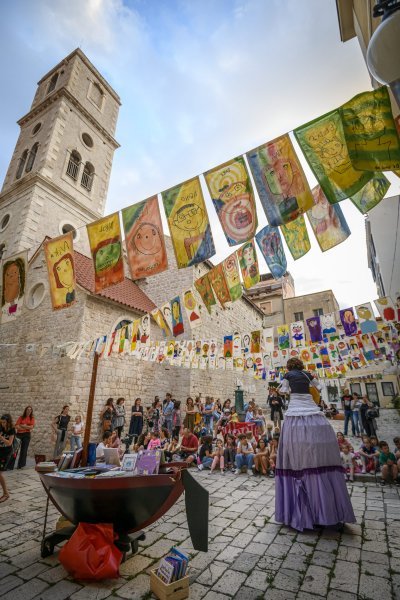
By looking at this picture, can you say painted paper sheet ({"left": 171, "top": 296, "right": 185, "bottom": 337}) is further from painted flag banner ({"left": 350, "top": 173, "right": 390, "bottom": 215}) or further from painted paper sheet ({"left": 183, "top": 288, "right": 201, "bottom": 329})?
painted flag banner ({"left": 350, "top": 173, "right": 390, "bottom": 215})

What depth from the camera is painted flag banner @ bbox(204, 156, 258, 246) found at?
4.09 m

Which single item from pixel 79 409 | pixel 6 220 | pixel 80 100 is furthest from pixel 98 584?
pixel 80 100

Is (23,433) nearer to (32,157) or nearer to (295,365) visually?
(295,365)

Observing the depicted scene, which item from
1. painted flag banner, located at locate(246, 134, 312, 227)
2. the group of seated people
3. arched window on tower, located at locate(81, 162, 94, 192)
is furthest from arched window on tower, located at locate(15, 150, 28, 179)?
the group of seated people

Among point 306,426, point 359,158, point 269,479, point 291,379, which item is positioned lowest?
point 269,479

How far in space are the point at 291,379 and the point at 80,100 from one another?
2277 cm

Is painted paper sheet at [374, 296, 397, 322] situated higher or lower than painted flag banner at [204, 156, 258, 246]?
lower

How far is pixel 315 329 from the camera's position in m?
7.05

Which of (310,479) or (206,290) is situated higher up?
(206,290)

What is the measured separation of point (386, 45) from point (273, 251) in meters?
3.78

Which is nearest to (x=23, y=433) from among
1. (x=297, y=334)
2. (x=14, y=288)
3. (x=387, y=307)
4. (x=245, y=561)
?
(x=14, y=288)

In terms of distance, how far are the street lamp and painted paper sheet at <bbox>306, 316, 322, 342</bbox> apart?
562 cm

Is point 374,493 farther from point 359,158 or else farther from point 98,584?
point 359,158

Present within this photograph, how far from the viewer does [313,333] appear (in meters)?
7.08
